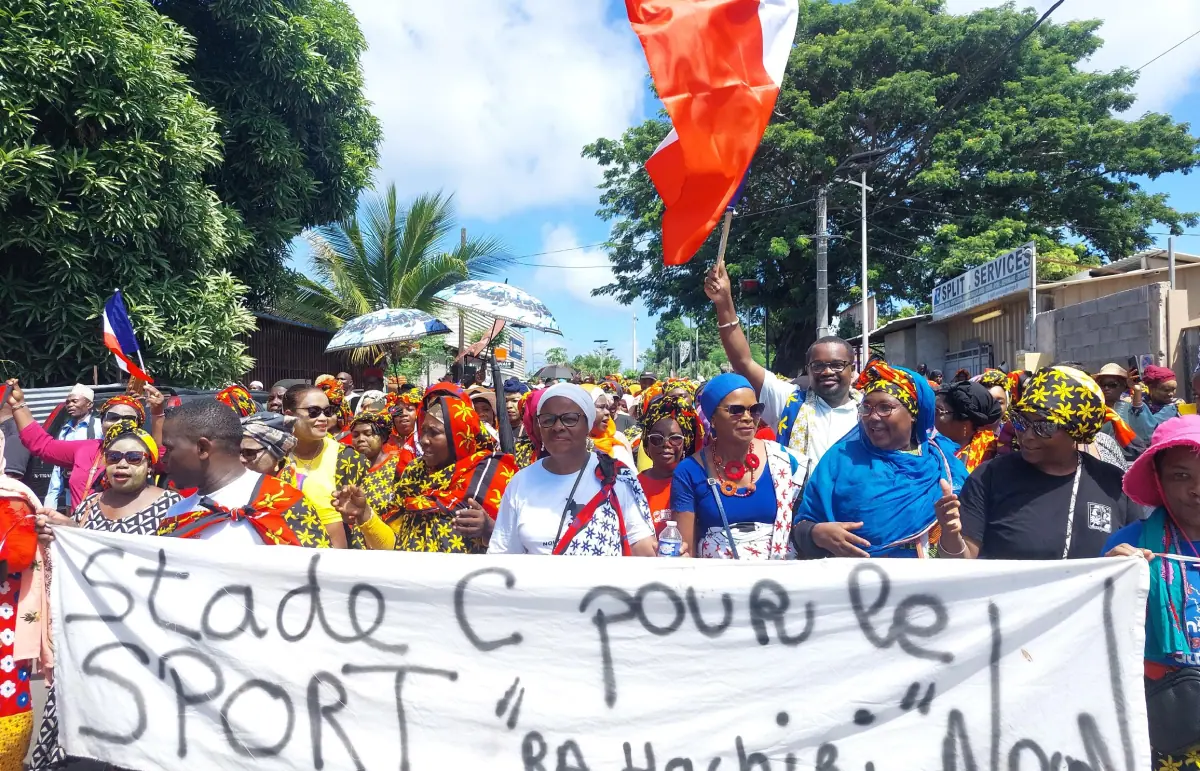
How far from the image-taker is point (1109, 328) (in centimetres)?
1245

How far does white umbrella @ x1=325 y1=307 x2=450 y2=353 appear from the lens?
35.3 ft

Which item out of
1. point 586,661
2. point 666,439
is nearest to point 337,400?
point 666,439

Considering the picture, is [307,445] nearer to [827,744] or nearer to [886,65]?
[827,744]

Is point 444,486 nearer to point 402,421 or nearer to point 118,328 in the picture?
point 402,421

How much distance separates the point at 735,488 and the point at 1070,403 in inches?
47.9

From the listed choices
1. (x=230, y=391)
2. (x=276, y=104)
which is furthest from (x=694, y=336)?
(x=230, y=391)

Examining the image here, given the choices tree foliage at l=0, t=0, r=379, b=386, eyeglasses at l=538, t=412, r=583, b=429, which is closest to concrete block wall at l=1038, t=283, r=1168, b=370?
eyeglasses at l=538, t=412, r=583, b=429

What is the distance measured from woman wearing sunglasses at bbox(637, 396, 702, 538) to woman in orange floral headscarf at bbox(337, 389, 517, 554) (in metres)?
0.74

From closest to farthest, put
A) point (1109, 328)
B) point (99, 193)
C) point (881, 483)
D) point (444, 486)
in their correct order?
point (881, 483)
point (444, 486)
point (99, 193)
point (1109, 328)

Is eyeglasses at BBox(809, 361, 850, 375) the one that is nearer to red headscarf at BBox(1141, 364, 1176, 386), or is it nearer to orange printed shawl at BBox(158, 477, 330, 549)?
orange printed shawl at BBox(158, 477, 330, 549)

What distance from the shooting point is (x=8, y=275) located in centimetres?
1084

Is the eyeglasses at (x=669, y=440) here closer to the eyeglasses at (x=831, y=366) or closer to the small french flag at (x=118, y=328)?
the eyeglasses at (x=831, y=366)

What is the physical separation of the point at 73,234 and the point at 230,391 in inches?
261

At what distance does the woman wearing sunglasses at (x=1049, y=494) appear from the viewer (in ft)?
8.85
